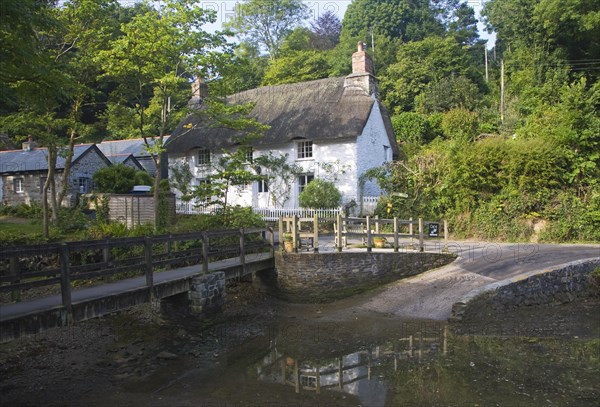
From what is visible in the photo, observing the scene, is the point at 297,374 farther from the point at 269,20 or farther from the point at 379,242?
the point at 269,20

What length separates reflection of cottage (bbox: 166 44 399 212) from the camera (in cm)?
2519

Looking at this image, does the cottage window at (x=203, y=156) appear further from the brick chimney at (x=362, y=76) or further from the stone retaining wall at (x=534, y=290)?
the stone retaining wall at (x=534, y=290)

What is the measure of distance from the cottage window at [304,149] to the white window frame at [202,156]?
20.2 ft

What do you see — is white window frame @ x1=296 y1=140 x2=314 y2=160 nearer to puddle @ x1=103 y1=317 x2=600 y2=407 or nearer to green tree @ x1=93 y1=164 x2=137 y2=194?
green tree @ x1=93 y1=164 x2=137 y2=194

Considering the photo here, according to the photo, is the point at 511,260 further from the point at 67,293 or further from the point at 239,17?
the point at 239,17

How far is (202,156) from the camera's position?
29.7 meters

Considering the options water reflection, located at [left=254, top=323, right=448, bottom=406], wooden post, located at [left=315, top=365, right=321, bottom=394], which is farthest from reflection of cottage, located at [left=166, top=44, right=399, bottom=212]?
wooden post, located at [left=315, top=365, right=321, bottom=394]

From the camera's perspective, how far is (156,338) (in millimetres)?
10430

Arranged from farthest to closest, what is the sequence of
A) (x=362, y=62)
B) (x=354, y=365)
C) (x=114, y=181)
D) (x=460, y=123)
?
(x=460, y=123), (x=362, y=62), (x=114, y=181), (x=354, y=365)

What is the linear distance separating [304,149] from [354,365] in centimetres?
1875

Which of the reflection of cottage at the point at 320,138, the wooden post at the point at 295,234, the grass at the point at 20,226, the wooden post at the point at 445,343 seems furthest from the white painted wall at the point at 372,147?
the grass at the point at 20,226

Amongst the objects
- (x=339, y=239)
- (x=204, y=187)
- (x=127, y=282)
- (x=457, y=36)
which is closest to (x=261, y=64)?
(x=457, y=36)

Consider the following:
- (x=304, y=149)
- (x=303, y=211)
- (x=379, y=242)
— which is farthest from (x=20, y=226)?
(x=379, y=242)

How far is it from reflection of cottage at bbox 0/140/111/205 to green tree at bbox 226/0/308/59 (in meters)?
24.3
